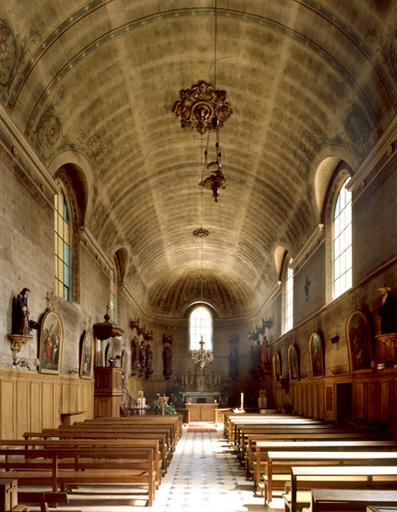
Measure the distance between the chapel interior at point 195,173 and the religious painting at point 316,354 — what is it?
0.11 metres

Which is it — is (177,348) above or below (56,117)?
below

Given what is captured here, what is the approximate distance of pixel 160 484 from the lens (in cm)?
1202

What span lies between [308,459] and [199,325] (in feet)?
114

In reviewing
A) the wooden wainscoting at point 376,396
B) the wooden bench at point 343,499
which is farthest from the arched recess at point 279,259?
the wooden bench at point 343,499

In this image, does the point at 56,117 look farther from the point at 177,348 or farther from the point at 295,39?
→ the point at 177,348

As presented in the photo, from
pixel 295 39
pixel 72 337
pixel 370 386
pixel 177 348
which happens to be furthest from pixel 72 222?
pixel 177 348

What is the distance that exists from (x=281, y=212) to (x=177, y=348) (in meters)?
21.2

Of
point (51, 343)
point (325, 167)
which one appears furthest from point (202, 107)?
point (51, 343)

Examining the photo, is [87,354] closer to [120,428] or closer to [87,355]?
[87,355]

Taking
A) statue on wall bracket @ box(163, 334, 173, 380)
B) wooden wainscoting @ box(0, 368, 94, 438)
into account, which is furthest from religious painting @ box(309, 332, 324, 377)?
statue on wall bracket @ box(163, 334, 173, 380)

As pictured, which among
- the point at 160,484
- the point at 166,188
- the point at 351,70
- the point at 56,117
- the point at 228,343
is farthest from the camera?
the point at 228,343

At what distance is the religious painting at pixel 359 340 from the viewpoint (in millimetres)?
14469

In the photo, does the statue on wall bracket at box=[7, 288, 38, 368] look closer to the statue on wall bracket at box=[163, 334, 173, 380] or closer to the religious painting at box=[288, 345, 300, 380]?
the religious painting at box=[288, 345, 300, 380]

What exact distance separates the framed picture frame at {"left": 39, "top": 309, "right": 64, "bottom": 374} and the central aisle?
401cm
